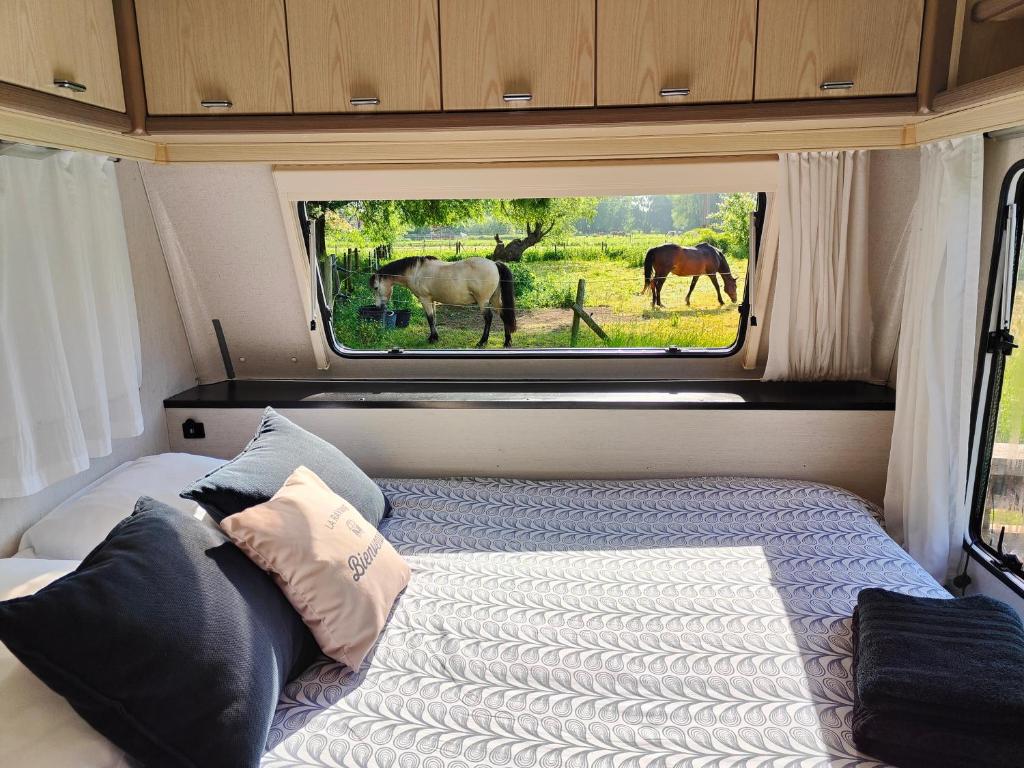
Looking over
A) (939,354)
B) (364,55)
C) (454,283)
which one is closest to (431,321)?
(454,283)

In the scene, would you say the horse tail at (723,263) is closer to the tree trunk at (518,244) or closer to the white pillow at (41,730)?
the tree trunk at (518,244)

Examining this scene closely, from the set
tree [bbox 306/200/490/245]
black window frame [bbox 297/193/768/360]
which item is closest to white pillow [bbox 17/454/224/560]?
black window frame [bbox 297/193/768/360]

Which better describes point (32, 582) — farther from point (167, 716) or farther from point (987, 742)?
point (987, 742)

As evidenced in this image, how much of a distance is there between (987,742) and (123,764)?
147 centimetres

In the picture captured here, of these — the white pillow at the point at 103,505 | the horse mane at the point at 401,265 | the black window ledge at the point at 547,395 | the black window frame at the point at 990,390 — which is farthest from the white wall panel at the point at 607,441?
the horse mane at the point at 401,265

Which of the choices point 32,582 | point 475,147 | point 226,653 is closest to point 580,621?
point 226,653

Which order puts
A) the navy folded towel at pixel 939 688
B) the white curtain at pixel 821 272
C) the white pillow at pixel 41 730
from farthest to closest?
the white curtain at pixel 821 272 → the navy folded towel at pixel 939 688 → the white pillow at pixel 41 730

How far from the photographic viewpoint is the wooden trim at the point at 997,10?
5.77 feet

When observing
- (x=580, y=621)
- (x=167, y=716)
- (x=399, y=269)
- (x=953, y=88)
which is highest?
(x=953, y=88)

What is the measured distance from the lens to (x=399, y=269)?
2848mm

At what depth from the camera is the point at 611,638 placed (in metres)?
1.63

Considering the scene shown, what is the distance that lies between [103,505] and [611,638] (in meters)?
1.48

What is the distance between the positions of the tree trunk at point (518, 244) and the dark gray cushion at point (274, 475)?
3.50 feet

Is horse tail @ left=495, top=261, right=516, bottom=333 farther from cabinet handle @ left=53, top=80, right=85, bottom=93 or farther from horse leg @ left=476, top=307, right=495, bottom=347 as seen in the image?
cabinet handle @ left=53, top=80, right=85, bottom=93
